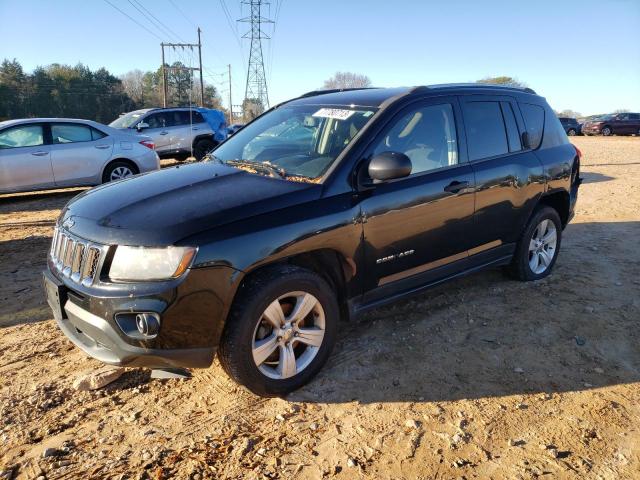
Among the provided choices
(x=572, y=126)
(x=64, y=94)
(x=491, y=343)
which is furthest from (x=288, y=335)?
(x=64, y=94)

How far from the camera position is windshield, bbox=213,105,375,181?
3.35 metres

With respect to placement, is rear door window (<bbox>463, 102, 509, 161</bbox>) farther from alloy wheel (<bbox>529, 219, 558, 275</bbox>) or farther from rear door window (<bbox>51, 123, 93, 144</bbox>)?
rear door window (<bbox>51, 123, 93, 144</bbox>)

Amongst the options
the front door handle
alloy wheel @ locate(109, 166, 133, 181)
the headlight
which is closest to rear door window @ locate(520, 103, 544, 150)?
the front door handle

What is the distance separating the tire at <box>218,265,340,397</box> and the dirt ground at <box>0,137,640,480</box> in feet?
0.57

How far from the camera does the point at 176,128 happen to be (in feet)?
47.4

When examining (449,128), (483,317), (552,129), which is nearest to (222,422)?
(483,317)

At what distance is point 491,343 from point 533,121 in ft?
7.63

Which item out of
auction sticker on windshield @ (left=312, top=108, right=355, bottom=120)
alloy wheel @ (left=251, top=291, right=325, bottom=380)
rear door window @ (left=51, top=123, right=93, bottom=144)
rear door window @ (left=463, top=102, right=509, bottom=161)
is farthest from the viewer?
rear door window @ (left=51, top=123, right=93, bottom=144)

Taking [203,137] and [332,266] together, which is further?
[203,137]

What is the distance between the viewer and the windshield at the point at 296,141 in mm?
3354

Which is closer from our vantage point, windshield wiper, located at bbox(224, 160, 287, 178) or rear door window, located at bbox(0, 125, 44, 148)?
windshield wiper, located at bbox(224, 160, 287, 178)

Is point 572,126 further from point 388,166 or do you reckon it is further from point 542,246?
point 388,166

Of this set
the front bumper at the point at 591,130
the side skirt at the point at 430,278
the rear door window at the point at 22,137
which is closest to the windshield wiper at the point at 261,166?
the side skirt at the point at 430,278

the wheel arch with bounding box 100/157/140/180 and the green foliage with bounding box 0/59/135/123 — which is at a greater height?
the green foliage with bounding box 0/59/135/123
